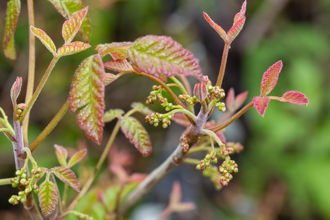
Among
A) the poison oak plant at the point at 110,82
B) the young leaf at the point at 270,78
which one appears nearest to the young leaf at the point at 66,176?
the poison oak plant at the point at 110,82

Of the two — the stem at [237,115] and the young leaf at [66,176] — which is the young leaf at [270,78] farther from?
the young leaf at [66,176]

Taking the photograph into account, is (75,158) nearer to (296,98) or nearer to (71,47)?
(71,47)

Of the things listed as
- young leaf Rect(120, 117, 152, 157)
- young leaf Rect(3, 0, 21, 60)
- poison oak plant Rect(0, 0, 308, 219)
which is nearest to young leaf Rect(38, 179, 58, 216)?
poison oak plant Rect(0, 0, 308, 219)

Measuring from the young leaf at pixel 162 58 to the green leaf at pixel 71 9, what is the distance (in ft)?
0.53

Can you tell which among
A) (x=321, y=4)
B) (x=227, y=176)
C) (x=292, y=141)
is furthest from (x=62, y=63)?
(x=321, y=4)

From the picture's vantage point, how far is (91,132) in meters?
0.38

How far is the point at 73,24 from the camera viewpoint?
0.41 m

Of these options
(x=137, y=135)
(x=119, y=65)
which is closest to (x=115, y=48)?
(x=119, y=65)

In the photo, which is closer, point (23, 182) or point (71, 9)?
point (23, 182)

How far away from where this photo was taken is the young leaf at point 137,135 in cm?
48

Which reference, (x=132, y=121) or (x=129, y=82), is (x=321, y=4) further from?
(x=132, y=121)

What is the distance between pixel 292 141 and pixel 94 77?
6.77 feet

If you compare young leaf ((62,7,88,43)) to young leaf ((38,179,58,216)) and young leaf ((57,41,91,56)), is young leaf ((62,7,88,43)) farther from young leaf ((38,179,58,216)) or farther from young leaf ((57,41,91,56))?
young leaf ((38,179,58,216))

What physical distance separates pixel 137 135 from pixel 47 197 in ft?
0.45
